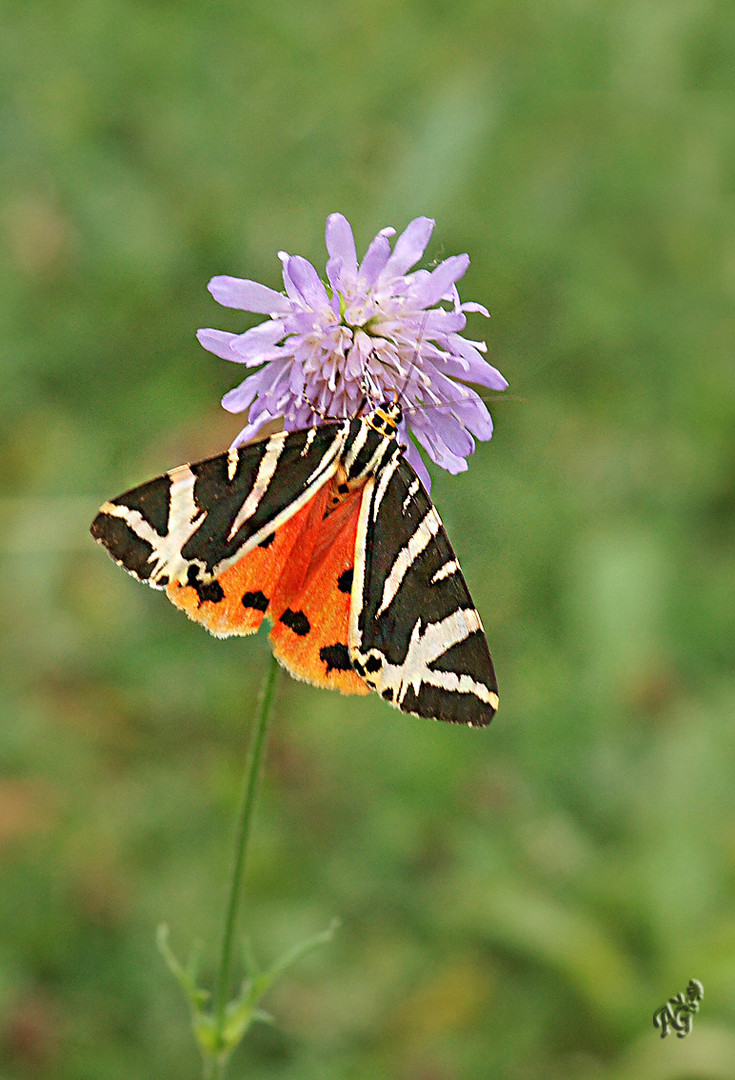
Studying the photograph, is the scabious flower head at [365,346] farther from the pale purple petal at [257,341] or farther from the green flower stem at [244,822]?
the green flower stem at [244,822]

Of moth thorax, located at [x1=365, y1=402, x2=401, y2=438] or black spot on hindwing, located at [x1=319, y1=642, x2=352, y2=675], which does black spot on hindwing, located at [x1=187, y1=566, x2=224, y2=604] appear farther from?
moth thorax, located at [x1=365, y1=402, x2=401, y2=438]

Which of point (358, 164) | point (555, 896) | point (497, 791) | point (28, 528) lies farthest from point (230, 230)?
point (555, 896)

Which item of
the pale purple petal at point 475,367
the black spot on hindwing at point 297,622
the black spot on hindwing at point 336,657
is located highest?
the pale purple petal at point 475,367

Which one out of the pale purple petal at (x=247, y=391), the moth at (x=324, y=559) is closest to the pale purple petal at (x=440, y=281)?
the moth at (x=324, y=559)

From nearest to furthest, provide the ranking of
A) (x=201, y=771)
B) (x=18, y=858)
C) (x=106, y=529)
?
(x=106, y=529)
(x=18, y=858)
(x=201, y=771)

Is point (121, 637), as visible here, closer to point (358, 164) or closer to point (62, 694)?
point (62, 694)

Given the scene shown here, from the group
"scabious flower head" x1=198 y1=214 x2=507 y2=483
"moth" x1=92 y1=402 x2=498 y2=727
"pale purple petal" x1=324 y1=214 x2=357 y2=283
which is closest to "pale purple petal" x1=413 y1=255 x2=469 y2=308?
"scabious flower head" x1=198 y1=214 x2=507 y2=483

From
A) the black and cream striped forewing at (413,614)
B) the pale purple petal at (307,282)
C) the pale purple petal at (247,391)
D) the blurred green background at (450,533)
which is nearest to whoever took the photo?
the black and cream striped forewing at (413,614)
